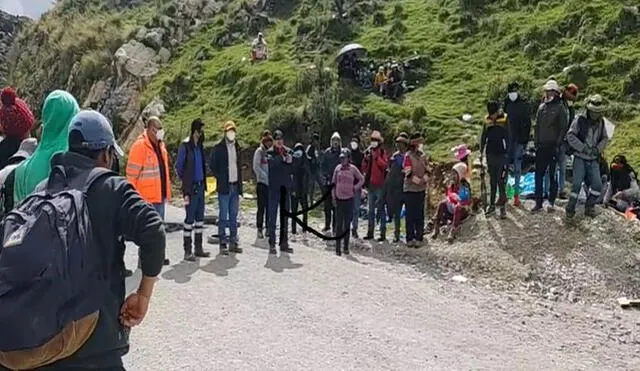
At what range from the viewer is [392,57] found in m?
23.0

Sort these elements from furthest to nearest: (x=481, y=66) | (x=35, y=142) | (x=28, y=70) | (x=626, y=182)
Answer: (x=28, y=70)
(x=481, y=66)
(x=626, y=182)
(x=35, y=142)

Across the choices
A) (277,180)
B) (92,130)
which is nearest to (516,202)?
(277,180)

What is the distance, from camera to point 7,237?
9.52 ft

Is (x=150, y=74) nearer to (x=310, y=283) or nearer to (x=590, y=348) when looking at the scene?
(x=310, y=283)

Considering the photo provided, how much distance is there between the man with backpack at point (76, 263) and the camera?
282 centimetres

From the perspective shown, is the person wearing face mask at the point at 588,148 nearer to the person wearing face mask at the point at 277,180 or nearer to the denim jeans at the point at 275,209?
the person wearing face mask at the point at 277,180

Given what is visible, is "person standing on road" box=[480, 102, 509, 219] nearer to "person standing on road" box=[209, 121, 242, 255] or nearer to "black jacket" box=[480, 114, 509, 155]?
"black jacket" box=[480, 114, 509, 155]

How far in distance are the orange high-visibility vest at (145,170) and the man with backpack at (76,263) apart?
4824 mm

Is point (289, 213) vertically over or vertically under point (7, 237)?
under

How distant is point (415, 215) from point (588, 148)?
2.82 m

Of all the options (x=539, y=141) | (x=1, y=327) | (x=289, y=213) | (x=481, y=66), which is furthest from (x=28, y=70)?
(x=1, y=327)

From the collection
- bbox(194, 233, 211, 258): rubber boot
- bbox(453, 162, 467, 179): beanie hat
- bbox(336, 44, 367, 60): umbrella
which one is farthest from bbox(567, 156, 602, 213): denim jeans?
bbox(336, 44, 367, 60): umbrella

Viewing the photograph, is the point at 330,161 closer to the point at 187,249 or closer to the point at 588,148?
the point at 187,249

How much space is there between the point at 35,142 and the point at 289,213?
8095 millimetres
